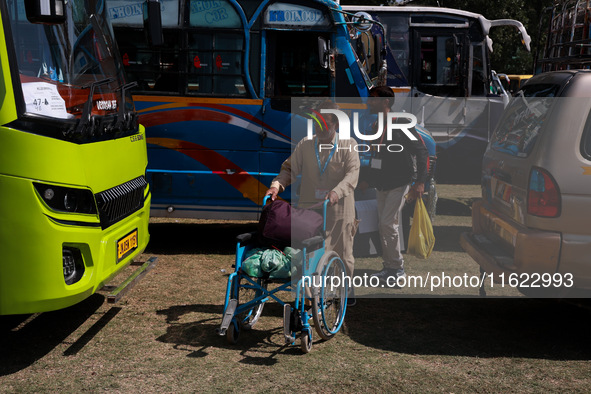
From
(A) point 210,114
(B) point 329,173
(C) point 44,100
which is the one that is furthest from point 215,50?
(C) point 44,100

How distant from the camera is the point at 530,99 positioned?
5.82 meters

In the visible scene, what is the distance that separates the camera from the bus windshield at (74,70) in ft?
15.8

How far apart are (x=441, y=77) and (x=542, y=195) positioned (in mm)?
10348

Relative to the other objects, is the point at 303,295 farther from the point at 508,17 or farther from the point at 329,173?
the point at 508,17

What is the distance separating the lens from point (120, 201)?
5.62 metres

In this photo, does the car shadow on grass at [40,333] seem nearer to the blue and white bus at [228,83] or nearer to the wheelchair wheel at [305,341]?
the wheelchair wheel at [305,341]

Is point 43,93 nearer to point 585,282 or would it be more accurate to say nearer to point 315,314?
point 315,314

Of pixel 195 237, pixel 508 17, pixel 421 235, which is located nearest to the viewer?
pixel 421 235

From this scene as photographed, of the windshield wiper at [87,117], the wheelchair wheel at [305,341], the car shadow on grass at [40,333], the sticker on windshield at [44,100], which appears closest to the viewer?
the sticker on windshield at [44,100]

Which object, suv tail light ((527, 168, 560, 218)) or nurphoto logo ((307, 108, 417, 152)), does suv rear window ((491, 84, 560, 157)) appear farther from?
nurphoto logo ((307, 108, 417, 152))

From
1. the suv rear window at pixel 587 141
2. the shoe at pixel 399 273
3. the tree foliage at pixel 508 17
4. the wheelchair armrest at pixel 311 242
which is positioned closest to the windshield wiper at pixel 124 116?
the wheelchair armrest at pixel 311 242

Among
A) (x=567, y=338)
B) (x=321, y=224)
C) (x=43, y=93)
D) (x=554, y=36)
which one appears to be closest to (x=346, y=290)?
(x=321, y=224)

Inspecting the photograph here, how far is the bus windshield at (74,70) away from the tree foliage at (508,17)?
18806mm

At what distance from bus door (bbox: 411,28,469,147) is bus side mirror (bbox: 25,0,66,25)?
1086cm
